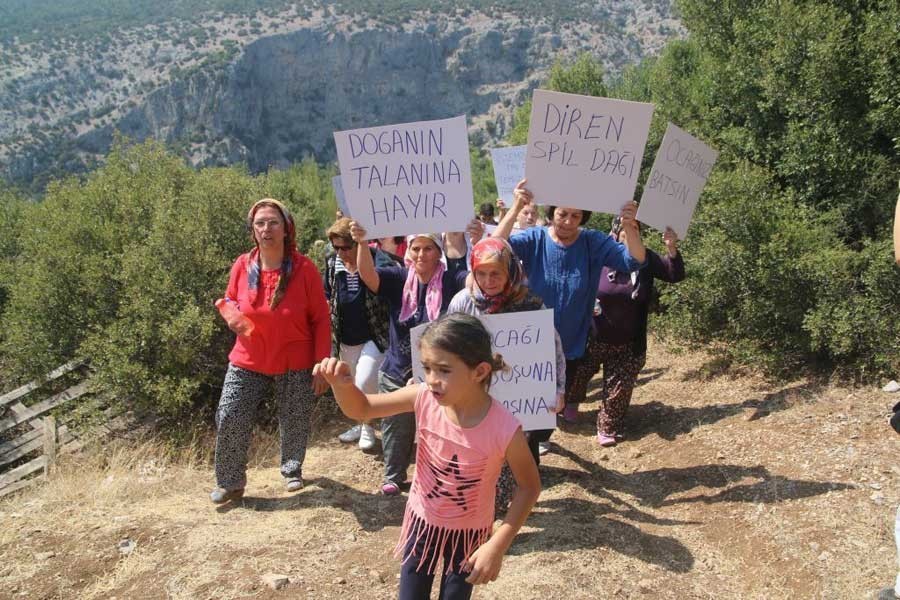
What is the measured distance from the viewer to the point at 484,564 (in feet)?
7.48

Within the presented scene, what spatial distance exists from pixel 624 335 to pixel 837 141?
11.3 feet

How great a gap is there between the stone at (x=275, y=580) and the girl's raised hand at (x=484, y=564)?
175cm

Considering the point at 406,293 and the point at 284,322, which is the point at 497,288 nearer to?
the point at 406,293

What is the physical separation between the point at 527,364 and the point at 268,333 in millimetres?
1682

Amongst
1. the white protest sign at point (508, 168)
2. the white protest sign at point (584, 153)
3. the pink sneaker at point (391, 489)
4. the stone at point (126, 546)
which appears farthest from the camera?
the white protest sign at point (508, 168)

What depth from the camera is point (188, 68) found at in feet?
277

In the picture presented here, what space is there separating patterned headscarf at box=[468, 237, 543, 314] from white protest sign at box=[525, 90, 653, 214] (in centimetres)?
85

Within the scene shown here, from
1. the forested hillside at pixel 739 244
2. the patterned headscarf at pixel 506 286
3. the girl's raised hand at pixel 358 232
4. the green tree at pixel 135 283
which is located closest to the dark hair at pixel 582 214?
the patterned headscarf at pixel 506 286

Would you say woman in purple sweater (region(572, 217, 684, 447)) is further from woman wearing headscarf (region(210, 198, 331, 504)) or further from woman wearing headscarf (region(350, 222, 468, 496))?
woman wearing headscarf (region(210, 198, 331, 504))

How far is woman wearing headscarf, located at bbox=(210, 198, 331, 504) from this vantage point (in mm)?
4406

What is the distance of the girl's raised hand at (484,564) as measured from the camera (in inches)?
89.5

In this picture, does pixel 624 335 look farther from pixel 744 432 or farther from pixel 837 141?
A: pixel 837 141

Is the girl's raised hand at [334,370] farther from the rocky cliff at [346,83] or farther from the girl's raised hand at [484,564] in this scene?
the rocky cliff at [346,83]

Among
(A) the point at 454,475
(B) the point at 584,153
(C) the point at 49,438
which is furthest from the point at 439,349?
(C) the point at 49,438
